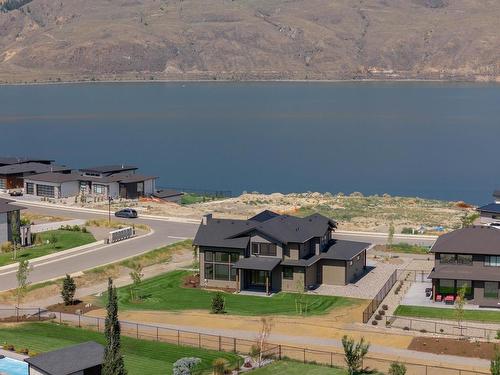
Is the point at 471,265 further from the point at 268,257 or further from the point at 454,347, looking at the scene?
the point at 268,257

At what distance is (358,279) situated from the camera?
59062mm

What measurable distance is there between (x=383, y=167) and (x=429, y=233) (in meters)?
84.2

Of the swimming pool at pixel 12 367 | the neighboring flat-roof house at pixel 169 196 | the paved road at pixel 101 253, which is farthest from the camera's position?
the neighboring flat-roof house at pixel 169 196

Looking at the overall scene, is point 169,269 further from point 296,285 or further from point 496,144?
point 496,144

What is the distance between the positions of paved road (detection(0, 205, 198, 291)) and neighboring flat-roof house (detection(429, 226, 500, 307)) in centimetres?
2184

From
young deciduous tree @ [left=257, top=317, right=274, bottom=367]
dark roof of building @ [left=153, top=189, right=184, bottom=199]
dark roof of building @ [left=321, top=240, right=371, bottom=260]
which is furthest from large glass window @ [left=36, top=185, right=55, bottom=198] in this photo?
young deciduous tree @ [left=257, top=317, right=274, bottom=367]

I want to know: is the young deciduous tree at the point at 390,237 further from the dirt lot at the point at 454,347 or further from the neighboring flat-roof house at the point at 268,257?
the dirt lot at the point at 454,347

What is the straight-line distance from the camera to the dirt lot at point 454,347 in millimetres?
42500

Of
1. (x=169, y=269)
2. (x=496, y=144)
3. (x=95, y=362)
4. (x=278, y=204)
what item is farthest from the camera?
(x=496, y=144)

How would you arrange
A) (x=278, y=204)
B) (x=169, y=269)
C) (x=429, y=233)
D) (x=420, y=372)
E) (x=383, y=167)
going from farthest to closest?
1. (x=383, y=167)
2. (x=278, y=204)
3. (x=429, y=233)
4. (x=169, y=269)
5. (x=420, y=372)

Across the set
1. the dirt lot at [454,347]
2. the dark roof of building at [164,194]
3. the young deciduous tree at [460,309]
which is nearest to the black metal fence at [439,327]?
the young deciduous tree at [460,309]

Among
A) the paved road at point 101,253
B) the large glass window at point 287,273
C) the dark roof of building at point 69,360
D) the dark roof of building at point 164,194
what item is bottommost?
the paved road at point 101,253

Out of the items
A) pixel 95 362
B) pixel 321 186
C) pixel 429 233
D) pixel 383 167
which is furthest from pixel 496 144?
pixel 95 362

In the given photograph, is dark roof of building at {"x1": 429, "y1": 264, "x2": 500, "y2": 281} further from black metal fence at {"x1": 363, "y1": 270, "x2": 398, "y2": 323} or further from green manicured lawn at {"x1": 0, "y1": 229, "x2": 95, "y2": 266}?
green manicured lawn at {"x1": 0, "y1": 229, "x2": 95, "y2": 266}
